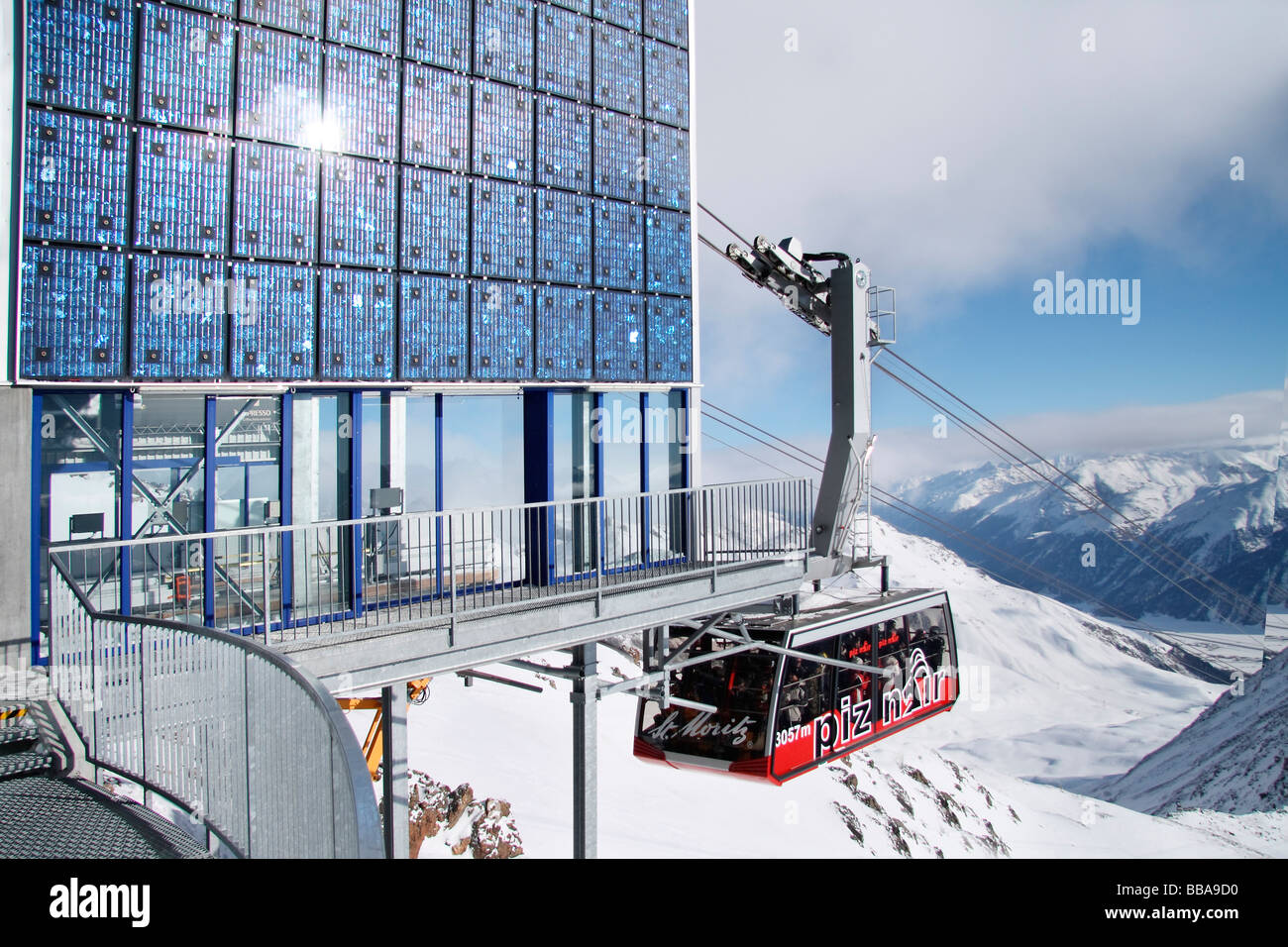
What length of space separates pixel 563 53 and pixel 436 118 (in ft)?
8.13

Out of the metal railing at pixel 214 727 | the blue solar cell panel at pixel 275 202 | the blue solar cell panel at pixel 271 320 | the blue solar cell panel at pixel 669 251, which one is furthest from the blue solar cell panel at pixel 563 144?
the metal railing at pixel 214 727

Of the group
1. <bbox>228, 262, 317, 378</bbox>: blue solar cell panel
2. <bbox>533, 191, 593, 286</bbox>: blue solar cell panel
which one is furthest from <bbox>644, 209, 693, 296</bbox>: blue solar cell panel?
<bbox>228, 262, 317, 378</bbox>: blue solar cell panel

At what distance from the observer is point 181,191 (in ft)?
28.7

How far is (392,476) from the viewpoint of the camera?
11.7 meters

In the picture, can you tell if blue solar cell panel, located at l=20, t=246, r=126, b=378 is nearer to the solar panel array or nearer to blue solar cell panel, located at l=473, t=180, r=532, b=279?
the solar panel array

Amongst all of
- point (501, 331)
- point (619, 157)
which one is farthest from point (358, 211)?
point (619, 157)

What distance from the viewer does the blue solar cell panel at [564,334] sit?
11.5 meters

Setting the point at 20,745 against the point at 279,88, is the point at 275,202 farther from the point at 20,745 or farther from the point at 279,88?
the point at 20,745

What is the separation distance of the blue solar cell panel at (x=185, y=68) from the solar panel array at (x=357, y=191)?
0.07 feet

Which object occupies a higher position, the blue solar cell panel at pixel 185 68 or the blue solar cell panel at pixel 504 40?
the blue solar cell panel at pixel 504 40

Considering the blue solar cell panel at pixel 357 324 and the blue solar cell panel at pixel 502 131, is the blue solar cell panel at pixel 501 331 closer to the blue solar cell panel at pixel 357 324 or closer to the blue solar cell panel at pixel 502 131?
the blue solar cell panel at pixel 357 324
